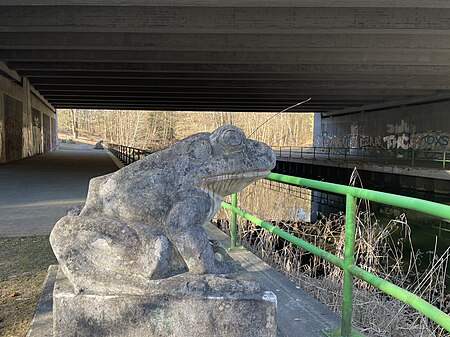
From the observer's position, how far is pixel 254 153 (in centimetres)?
289

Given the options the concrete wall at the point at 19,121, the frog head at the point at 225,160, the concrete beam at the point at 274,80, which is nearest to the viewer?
the frog head at the point at 225,160

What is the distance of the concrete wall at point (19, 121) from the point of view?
2261cm

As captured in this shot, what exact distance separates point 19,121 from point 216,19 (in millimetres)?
17535

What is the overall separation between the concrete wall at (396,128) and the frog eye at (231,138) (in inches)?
1024

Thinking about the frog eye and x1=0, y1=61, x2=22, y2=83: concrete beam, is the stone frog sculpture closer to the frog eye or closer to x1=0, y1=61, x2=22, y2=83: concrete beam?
the frog eye

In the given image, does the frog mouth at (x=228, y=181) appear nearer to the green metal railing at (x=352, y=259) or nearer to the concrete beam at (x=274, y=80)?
the green metal railing at (x=352, y=259)

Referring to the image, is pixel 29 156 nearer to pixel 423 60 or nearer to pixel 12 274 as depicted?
pixel 423 60

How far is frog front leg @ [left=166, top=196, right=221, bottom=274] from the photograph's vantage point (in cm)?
263

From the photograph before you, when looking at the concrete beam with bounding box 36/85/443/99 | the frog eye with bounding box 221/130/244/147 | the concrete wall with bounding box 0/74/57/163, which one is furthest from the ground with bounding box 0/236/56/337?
the concrete beam with bounding box 36/85/443/99

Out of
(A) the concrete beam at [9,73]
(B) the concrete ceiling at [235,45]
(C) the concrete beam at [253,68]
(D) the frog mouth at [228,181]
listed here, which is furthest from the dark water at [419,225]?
(A) the concrete beam at [9,73]

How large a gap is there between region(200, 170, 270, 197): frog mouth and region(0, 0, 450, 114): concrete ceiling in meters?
9.31

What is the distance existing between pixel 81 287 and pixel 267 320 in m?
1.14

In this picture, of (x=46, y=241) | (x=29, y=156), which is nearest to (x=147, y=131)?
(x=29, y=156)

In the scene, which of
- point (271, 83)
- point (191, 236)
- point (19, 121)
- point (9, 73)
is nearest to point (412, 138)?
point (271, 83)
